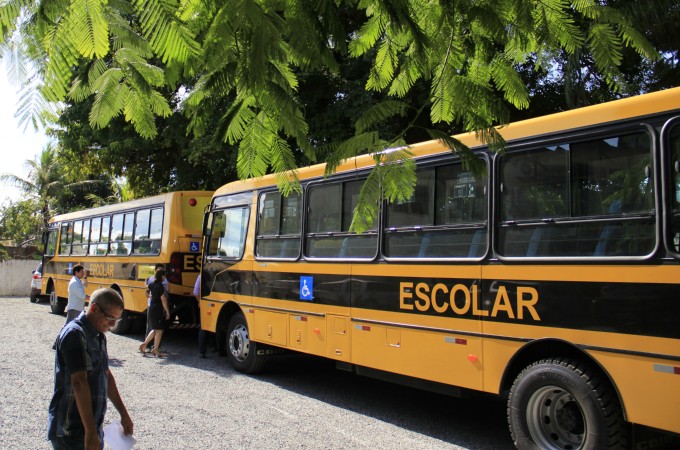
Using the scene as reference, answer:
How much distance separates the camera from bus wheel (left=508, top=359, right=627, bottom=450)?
4691mm

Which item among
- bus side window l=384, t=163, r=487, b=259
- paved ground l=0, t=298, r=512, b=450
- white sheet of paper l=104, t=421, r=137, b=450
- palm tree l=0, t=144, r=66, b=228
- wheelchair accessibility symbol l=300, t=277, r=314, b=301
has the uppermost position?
palm tree l=0, t=144, r=66, b=228

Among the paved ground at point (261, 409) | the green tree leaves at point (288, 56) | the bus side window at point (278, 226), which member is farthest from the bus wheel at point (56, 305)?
the green tree leaves at point (288, 56)

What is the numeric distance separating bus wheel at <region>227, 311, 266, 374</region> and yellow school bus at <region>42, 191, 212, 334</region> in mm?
2865

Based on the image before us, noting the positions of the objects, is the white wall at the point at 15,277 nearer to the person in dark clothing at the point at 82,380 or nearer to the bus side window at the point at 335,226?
the bus side window at the point at 335,226

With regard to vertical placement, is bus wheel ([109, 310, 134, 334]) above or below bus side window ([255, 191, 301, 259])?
below

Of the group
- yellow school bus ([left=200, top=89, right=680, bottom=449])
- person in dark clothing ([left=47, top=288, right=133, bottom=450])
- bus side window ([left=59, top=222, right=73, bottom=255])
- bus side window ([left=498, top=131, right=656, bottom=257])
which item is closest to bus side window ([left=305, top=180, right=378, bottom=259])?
yellow school bus ([left=200, top=89, right=680, bottom=449])

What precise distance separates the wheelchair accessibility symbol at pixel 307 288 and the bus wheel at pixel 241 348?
5.56 feet

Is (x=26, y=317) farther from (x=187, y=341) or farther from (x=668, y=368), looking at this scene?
(x=668, y=368)

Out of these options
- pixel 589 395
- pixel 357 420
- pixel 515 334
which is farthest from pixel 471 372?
pixel 357 420

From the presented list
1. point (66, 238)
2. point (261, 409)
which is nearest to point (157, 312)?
point (261, 409)

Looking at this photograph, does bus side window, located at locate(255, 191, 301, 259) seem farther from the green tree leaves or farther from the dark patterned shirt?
the dark patterned shirt

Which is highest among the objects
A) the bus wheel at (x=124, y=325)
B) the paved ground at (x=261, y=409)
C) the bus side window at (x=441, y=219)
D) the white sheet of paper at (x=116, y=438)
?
the bus side window at (x=441, y=219)

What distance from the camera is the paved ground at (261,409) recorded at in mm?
5965

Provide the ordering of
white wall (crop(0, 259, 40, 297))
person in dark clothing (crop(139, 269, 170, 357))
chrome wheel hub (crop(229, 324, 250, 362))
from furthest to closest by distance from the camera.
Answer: white wall (crop(0, 259, 40, 297))
person in dark clothing (crop(139, 269, 170, 357))
chrome wheel hub (crop(229, 324, 250, 362))
